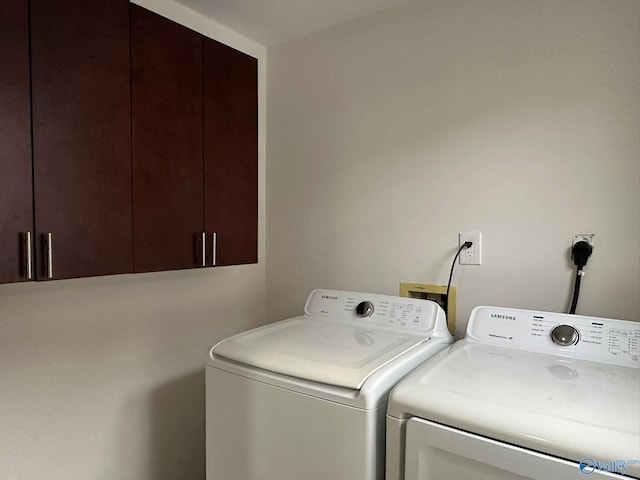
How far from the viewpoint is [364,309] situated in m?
1.69

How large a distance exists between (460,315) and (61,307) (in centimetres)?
147

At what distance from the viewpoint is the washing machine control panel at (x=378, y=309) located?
1550 millimetres

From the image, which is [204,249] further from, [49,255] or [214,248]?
[49,255]

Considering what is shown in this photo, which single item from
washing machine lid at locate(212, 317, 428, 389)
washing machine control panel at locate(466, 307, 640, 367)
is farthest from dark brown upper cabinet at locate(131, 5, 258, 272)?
washing machine control panel at locate(466, 307, 640, 367)

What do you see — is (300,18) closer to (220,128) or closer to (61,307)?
(220,128)

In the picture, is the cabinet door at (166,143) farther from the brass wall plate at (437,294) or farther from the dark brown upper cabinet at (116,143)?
the brass wall plate at (437,294)

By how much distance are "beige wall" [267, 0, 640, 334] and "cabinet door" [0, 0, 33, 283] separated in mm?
1245

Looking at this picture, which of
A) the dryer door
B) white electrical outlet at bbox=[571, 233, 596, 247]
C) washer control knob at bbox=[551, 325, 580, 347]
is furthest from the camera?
white electrical outlet at bbox=[571, 233, 596, 247]

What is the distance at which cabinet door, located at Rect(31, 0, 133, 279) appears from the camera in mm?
1094

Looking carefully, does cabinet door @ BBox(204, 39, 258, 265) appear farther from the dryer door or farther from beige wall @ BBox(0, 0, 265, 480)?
the dryer door

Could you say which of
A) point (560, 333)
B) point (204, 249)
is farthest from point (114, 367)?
point (560, 333)

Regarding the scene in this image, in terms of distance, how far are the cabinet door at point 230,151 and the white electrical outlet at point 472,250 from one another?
0.84 m

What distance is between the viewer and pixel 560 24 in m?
1.44

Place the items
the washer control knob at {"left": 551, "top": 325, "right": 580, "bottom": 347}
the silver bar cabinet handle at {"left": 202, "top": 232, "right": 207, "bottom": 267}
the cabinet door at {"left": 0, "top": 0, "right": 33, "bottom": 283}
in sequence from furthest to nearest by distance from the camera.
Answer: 1. the silver bar cabinet handle at {"left": 202, "top": 232, "right": 207, "bottom": 267}
2. the washer control knob at {"left": 551, "top": 325, "right": 580, "bottom": 347}
3. the cabinet door at {"left": 0, "top": 0, "right": 33, "bottom": 283}
